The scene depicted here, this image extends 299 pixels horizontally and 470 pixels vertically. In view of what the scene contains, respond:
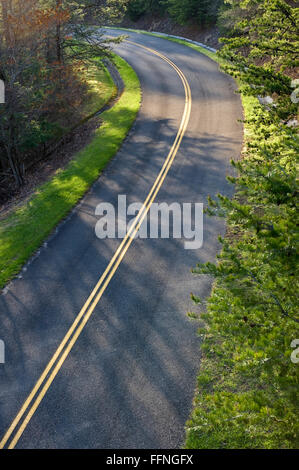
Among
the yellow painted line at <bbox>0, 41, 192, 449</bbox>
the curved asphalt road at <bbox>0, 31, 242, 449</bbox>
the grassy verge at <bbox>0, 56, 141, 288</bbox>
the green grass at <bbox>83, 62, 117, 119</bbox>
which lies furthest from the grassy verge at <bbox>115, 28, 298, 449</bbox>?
the green grass at <bbox>83, 62, 117, 119</bbox>

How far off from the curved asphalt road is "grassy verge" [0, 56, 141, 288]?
0.50 m

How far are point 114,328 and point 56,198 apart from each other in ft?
27.9

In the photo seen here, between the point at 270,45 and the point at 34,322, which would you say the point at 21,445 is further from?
the point at 270,45

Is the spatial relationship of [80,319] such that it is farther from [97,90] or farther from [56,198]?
[97,90]

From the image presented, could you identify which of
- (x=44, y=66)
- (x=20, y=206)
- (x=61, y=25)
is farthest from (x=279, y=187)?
(x=61, y=25)

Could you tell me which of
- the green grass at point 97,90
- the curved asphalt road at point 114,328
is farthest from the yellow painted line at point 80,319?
the green grass at point 97,90

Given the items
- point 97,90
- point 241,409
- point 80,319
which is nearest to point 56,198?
point 80,319

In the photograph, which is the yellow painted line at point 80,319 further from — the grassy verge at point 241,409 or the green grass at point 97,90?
the green grass at point 97,90

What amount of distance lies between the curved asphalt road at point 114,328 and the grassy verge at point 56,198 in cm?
50

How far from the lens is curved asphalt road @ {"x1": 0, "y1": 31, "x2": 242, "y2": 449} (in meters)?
8.06

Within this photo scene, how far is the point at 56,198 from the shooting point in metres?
17.2

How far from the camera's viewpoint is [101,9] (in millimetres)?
27844

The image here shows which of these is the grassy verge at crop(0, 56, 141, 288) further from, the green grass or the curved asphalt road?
the green grass

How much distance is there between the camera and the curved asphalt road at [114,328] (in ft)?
26.5
